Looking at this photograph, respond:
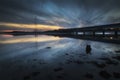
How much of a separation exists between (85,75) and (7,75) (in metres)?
5.06

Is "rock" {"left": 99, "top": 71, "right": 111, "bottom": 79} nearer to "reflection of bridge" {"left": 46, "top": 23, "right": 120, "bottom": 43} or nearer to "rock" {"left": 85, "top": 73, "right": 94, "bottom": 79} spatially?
"rock" {"left": 85, "top": 73, "right": 94, "bottom": 79}

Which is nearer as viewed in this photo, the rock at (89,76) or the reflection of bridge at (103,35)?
the rock at (89,76)

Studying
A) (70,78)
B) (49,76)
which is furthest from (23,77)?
(70,78)

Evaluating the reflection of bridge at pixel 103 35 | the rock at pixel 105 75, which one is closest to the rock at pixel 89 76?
the rock at pixel 105 75

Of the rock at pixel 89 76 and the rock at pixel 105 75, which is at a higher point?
the rock at pixel 105 75

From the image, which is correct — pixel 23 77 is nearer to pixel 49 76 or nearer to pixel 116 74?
pixel 49 76

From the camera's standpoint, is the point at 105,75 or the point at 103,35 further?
the point at 103,35

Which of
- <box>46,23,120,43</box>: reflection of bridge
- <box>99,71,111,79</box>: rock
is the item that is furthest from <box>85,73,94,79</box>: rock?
<box>46,23,120,43</box>: reflection of bridge

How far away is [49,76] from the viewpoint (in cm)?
692

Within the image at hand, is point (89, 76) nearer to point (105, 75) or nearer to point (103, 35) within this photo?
point (105, 75)

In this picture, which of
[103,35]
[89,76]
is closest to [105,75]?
[89,76]

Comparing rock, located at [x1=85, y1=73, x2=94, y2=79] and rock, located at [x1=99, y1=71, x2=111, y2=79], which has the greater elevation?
rock, located at [x1=99, y1=71, x2=111, y2=79]

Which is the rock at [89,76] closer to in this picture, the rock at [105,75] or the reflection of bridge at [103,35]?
the rock at [105,75]

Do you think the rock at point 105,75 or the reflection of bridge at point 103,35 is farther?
the reflection of bridge at point 103,35
